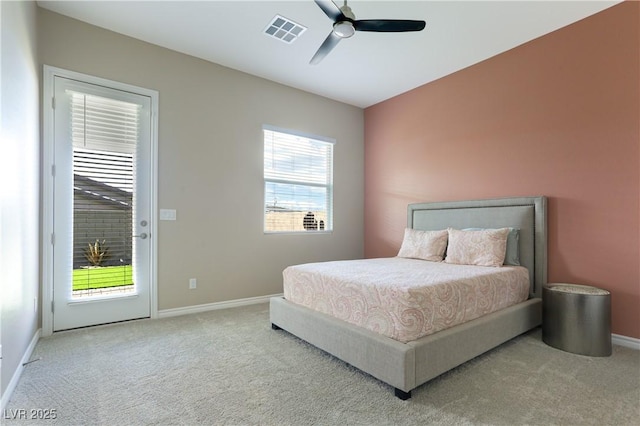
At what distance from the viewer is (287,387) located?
6.57 feet

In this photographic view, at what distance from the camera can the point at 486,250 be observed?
3.20 metres

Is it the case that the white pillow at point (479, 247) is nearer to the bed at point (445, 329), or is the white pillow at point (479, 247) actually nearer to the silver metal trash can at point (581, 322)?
the bed at point (445, 329)

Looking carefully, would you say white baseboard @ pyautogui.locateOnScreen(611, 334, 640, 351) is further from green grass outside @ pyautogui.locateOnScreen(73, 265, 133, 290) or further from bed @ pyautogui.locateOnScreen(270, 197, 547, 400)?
green grass outside @ pyautogui.locateOnScreen(73, 265, 133, 290)

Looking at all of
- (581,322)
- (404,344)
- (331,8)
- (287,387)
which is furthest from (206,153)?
(581,322)

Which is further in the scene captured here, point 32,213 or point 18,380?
point 32,213

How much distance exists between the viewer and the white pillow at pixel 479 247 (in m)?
3.15

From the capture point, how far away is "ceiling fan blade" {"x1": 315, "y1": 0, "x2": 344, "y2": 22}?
83.6 inches

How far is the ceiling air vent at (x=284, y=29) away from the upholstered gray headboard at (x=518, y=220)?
2641mm

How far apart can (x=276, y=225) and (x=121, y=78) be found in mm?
2425

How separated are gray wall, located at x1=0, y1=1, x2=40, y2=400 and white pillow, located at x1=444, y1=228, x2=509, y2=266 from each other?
3622 mm

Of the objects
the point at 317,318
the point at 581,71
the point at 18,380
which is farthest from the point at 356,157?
the point at 18,380

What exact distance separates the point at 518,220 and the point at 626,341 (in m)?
1.31

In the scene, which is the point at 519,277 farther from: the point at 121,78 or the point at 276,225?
the point at 121,78

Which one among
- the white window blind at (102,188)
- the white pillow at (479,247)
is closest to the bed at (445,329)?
the white pillow at (479,247)
